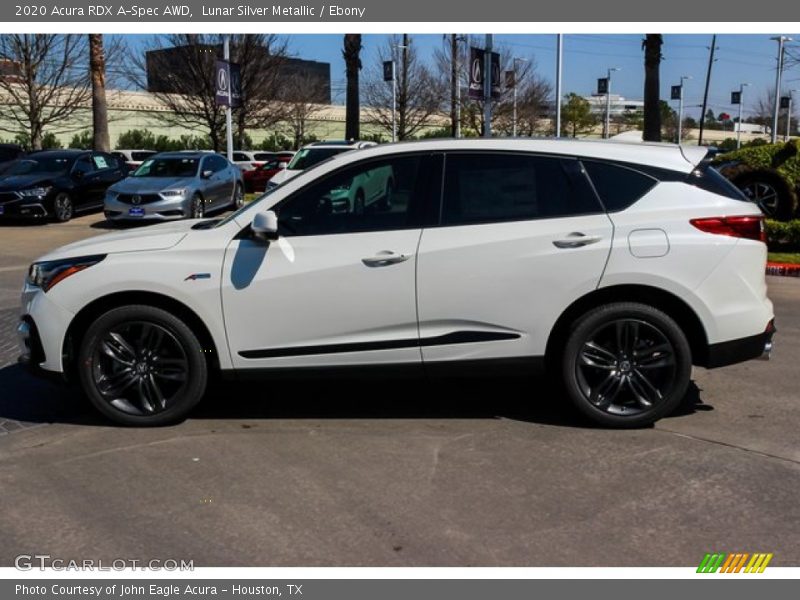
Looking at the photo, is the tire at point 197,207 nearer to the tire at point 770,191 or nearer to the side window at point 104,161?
the side window at point 104,161

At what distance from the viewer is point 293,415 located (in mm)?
5473

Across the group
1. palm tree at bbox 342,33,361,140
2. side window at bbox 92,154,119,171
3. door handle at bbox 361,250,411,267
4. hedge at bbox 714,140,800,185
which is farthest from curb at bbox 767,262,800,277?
palm tree at bbox 342,33,361,140

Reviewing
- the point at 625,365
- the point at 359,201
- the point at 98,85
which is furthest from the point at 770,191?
the point at 98,85

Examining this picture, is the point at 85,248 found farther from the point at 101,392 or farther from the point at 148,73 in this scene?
the point at 148,73

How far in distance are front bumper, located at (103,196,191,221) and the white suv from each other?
11779 millimetres

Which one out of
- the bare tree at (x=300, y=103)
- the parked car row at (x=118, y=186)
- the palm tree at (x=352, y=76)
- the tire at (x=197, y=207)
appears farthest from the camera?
the bare tree at (x=300, y=103)

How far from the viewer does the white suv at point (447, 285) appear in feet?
16.2

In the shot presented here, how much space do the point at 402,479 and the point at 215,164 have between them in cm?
1587

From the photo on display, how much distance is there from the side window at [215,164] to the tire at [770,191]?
36.5 ft

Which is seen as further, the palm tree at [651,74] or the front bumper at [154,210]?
the palm tree at [651,74]

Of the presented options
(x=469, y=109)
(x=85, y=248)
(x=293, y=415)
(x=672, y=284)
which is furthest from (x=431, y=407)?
(x=469, y=109)

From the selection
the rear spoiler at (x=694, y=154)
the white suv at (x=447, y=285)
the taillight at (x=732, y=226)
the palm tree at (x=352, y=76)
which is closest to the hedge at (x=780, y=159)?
the rear spoiler at (x=694, y=154)

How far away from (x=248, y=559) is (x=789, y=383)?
14.5 feet

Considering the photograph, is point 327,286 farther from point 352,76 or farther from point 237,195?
point 352,76
